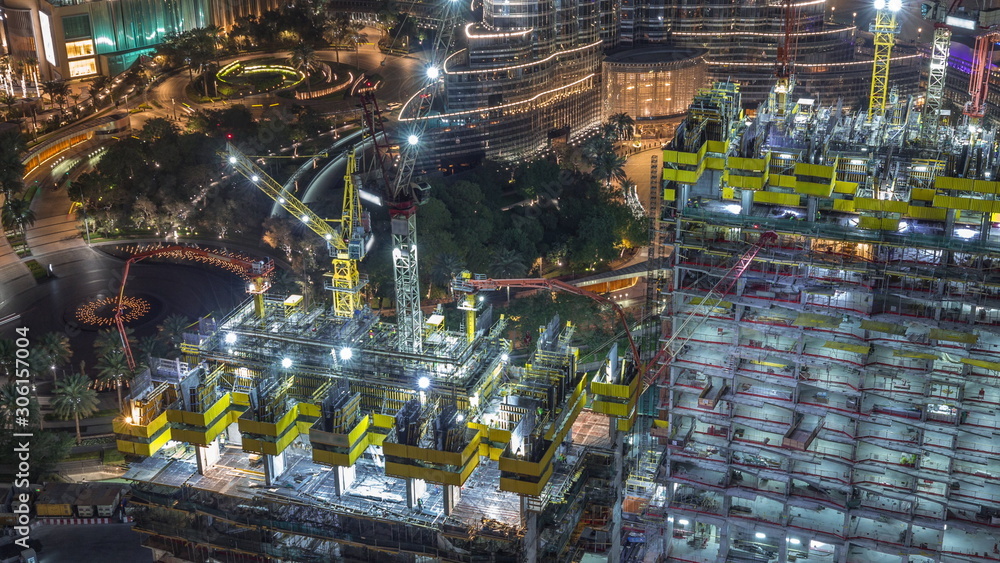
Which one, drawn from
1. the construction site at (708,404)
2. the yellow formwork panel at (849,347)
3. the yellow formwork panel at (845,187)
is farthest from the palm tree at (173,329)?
the yellow formwork panel at (845,187)

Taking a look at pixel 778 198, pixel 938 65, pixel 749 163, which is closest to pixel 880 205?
pixel 778 198

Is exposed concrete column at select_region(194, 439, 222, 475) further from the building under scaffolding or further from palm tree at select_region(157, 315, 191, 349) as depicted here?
palm tree at select_region(157, 315, 191, 349)

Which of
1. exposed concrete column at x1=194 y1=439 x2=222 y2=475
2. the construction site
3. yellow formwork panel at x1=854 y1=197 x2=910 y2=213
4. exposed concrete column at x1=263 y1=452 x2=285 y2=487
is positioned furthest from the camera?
exposed concrete column at x1=194 y1=439 x2=222 y2=475

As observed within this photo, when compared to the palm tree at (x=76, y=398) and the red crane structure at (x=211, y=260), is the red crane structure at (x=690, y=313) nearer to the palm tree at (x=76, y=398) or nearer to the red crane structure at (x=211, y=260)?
the red crane structure at (x=211, y=260)

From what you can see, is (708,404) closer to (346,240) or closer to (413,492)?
(413,492)

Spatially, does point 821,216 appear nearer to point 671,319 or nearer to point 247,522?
point 671,319

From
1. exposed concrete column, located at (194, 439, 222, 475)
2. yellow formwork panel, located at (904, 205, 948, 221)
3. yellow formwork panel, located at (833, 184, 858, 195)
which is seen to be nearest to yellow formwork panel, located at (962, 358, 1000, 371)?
yellow formwork panel, located at (904, 205, 948, 221)

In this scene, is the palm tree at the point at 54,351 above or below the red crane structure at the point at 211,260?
below
